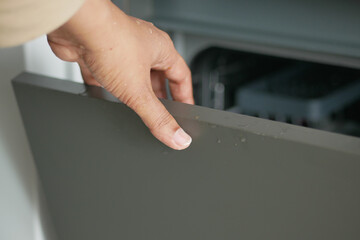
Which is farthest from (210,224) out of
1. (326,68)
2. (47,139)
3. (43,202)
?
(326,68)

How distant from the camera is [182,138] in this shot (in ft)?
1.60

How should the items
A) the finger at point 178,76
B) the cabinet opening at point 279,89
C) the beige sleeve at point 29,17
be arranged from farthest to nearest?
the cabinet opening at point 279,89, the finger at point 178,76, the beige sleeve at point 29,17

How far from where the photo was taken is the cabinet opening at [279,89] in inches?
50.8

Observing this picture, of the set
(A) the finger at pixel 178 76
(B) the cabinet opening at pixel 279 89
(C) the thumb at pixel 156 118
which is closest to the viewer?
(C) the thumb at pixel 156 118

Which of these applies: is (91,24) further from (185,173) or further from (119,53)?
(185,173)

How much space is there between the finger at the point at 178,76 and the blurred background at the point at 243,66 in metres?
0.20

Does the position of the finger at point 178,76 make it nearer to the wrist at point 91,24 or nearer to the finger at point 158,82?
the finger at point 158,82

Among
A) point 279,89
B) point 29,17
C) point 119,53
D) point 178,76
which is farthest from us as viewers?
point 279,89

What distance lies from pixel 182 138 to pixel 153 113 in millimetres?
42

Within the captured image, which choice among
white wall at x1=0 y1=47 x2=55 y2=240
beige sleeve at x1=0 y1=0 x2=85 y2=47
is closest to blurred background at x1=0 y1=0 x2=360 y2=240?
white wall at x1=0 y1=47 x2=55 y2=240

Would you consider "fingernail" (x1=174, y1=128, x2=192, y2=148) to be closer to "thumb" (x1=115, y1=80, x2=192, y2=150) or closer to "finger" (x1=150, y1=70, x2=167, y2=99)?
"thumb" (x1=115, y1=80, x2=192, y2=150)

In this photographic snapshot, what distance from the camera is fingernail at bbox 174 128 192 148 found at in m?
0.48

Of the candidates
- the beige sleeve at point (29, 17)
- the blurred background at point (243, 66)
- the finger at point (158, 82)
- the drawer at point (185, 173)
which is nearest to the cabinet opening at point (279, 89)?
the blurred background at point (243, 66)

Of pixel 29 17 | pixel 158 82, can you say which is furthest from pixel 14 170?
pixel 29 17
